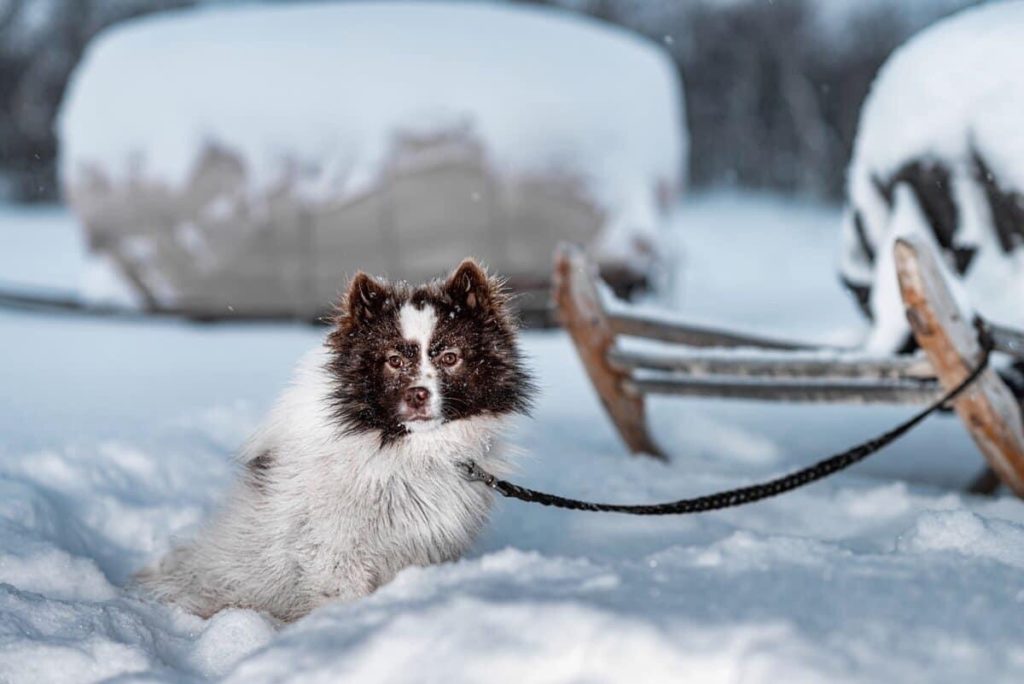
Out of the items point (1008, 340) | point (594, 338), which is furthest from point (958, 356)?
point (594, 338)

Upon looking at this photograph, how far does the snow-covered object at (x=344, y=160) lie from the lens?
1114 centimetres

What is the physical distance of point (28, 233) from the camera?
964 inches

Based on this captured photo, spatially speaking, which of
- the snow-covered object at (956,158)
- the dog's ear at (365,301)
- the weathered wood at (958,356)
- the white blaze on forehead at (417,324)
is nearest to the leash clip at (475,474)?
the white blaze on forehead at (417,324)

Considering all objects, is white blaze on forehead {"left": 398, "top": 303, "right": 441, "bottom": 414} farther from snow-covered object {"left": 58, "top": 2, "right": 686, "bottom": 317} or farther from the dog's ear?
snow-covered object {"left": 58, "top": 2, "right": 686, "bottom": 317}

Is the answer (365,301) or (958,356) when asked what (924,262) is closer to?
(958,356)

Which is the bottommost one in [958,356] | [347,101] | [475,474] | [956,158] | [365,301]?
[475,474]

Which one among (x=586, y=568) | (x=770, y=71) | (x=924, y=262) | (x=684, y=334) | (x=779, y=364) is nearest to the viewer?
(x=586, y=568)

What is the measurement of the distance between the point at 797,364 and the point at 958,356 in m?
0.69

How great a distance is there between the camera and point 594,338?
5.03 metres

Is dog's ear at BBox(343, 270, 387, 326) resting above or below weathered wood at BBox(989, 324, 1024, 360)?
above

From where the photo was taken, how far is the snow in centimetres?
1119

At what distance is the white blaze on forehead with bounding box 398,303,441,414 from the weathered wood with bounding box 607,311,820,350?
7.48ft

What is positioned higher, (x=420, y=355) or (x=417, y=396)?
(x=420, y=355)

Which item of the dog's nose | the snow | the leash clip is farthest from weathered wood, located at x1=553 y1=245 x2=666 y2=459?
the snow
